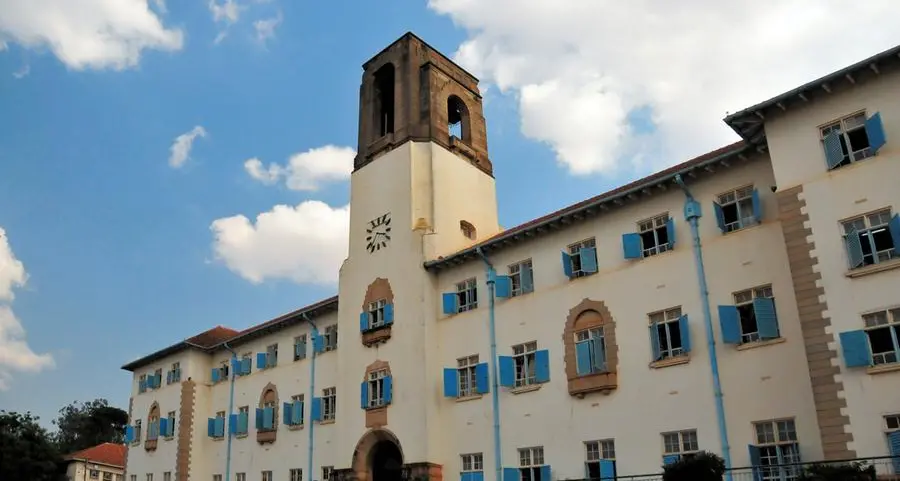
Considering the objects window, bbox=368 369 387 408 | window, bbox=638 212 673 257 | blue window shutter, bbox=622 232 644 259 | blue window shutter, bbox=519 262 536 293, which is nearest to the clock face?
window, bbox=368 369 387 408

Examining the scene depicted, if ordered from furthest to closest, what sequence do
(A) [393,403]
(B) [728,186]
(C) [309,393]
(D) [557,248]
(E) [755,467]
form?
(C) [309,393] → (A) [393,403] → (D) [557,248] → (B) [728,186] → (E) [755,467]

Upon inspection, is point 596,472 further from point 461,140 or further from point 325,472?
point 461,140

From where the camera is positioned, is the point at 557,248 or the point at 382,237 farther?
the point at 382,237

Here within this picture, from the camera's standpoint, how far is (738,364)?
2377cm

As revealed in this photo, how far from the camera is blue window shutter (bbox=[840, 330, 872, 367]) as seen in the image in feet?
64.7

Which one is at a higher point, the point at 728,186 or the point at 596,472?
the point at 728,186

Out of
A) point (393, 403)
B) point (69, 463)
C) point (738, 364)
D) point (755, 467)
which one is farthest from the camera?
point (69, 463)

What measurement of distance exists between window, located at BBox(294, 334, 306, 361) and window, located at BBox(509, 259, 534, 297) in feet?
50.2

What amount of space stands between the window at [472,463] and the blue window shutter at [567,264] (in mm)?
8237

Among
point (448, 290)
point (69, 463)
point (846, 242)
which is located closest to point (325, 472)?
point (448, 290)

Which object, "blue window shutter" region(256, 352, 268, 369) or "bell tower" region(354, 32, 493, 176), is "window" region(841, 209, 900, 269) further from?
"blue window shutter" region(256, 352, 268, 369)

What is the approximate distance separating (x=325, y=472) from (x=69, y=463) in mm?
40302

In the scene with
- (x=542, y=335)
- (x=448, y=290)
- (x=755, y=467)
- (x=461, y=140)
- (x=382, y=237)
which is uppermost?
(x=461, y=140)

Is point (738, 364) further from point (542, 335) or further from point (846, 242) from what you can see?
point (542, 335)
